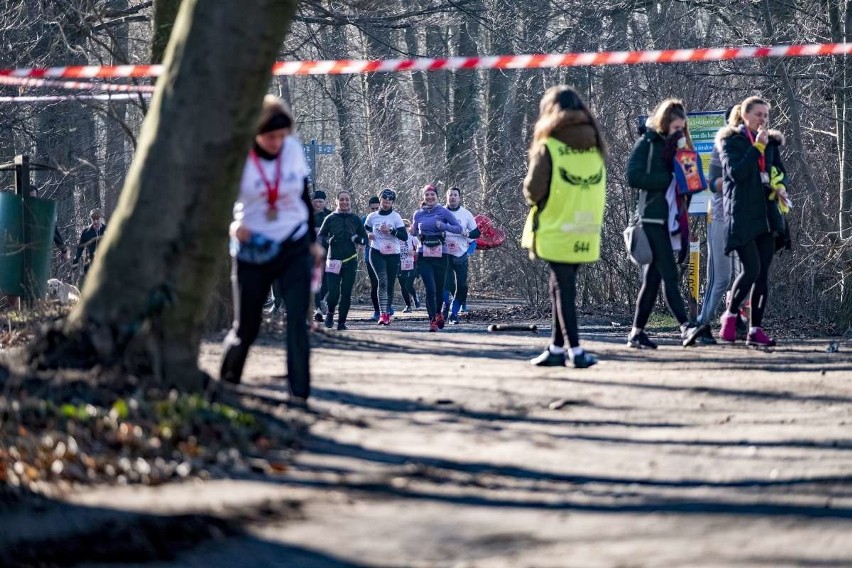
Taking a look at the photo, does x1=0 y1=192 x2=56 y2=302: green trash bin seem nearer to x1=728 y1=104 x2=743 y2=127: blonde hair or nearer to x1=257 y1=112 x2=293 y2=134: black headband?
x1=728 y1=104 x2=743 y2=127: blonde hair

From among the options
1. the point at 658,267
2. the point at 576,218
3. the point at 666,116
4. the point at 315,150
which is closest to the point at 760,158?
the point at 666,116

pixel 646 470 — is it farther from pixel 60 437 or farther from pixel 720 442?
pixel 60 437

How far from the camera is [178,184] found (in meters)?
7.65

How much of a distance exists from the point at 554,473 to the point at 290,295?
2292 mm

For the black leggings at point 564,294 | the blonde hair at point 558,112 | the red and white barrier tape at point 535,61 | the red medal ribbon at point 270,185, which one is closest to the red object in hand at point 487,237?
the red and white barrier tape at point 535,61

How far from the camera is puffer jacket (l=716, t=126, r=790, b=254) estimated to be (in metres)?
13.2

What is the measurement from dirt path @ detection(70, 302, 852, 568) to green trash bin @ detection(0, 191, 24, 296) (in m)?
7.66

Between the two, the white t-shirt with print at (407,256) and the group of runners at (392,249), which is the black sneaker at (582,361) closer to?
the group of runners at (392,249)

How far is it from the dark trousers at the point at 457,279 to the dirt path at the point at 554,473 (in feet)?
32.6

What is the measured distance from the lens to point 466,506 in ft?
19.7

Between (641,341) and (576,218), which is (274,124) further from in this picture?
(641,341)

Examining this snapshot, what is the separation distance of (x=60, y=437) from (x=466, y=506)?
5.82ft

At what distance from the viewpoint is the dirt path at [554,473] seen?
5242mm

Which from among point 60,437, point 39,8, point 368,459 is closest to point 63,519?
point 60,437
